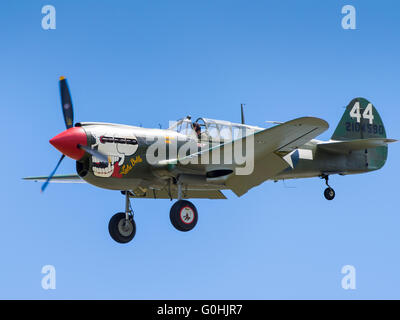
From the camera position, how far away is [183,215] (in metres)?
12.9

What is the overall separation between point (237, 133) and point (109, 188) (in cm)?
328

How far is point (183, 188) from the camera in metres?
14.2

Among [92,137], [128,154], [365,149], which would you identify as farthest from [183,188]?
[365,149]

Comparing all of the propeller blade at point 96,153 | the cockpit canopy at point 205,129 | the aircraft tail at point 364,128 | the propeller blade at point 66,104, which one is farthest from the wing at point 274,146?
the propeller blade at point 66,104

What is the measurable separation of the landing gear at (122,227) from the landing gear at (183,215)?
4.46 ft

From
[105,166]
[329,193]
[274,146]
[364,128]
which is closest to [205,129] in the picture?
[274,146]

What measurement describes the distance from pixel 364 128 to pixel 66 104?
8660 millimetres

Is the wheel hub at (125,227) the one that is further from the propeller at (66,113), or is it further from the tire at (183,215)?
the propeller at (66,113)

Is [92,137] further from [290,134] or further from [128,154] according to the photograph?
[290,134]

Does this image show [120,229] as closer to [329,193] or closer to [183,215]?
[183,215]

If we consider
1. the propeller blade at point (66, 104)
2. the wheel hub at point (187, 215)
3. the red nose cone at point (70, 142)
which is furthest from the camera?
the propeller blade at point (66, 104)

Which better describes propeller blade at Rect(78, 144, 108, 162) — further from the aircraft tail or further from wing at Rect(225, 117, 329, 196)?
the aircraft tail

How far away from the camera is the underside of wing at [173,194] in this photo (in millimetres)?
14414

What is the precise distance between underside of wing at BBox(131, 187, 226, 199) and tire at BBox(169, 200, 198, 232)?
Answer: 4.05 ft
